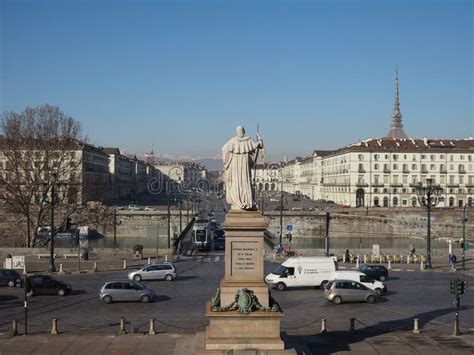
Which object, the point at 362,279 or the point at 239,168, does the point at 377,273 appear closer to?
the point at 362,279

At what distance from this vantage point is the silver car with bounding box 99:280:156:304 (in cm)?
2770

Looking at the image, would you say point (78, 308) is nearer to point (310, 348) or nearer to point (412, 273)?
point (310, 348)

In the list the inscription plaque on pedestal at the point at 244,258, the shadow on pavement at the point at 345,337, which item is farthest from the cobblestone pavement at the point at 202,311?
the inscription plaque on pedestal at the point at 244,258

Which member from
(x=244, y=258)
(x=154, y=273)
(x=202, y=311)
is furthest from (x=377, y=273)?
(x=244, y=258)

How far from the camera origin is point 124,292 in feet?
91.4

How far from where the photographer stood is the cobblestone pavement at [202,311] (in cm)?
2211

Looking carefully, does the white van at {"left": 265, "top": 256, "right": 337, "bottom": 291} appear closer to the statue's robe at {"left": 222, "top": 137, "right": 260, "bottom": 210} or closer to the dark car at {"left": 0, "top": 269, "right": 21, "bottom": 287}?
the dark car at {"left": 0, "top": 269, "right": 21, "bottom": 287}

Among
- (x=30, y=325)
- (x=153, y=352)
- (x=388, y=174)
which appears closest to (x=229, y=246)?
(x=153, y=352)

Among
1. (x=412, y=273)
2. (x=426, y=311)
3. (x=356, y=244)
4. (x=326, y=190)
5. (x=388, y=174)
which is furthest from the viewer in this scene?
(x=326, y=190)

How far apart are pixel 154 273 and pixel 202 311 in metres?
10.2

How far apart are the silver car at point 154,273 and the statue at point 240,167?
63.1 ft

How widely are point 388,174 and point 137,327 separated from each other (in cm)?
10035

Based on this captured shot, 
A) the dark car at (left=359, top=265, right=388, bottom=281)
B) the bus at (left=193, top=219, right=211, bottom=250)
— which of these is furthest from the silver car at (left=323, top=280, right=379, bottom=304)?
the bus at (left=193, top=219, right=211, bottom=250)

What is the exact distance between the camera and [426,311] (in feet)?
85.8
